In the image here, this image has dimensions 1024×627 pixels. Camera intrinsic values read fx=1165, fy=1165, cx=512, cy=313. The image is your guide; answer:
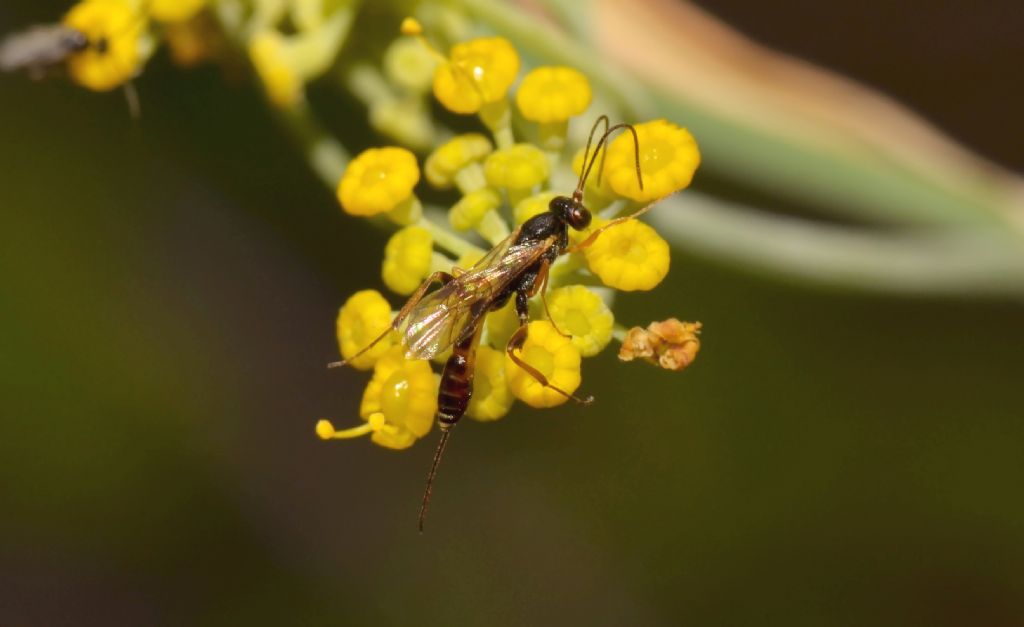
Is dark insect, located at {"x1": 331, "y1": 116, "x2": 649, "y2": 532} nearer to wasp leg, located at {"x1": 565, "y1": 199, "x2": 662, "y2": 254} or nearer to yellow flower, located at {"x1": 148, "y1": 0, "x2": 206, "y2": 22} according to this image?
wasp leg, located at {"x1": 565, "y1": 199, "x2": 662, "y2": 254}

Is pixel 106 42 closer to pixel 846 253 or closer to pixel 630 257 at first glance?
pixel 630 257

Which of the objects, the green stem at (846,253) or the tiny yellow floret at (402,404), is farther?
the green stem at (846,253)

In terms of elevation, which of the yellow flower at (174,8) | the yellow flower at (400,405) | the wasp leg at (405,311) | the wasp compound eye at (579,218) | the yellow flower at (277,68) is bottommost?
the yellow flower at (400,405)

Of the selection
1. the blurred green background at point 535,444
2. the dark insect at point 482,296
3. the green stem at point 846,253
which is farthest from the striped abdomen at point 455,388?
the blurred green background at point 535,444

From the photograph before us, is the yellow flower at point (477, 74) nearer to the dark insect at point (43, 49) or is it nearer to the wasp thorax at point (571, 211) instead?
the wasp thorax at point (571, 211)

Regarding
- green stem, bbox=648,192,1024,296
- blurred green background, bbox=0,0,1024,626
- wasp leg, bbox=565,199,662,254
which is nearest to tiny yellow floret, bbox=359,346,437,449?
wasp leg, bbox=565,199,662,254

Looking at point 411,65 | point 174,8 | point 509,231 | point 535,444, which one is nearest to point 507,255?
point 509,231
